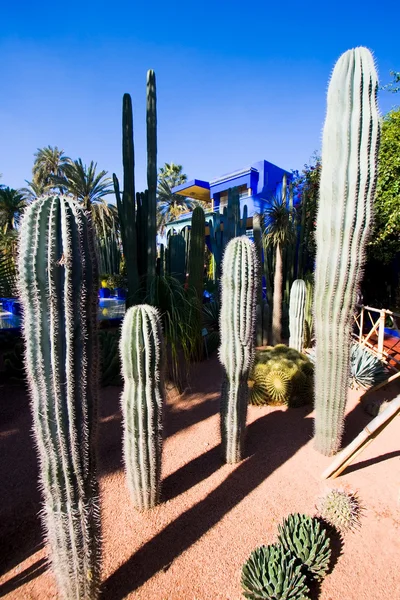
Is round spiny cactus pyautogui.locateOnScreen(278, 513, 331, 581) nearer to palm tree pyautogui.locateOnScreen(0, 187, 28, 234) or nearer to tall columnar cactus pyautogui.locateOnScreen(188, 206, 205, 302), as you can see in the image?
tall columnar cactus pyautogui.locateOnScreen(188, 206, 205, 302)

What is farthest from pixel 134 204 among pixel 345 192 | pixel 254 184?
pixel 254 184

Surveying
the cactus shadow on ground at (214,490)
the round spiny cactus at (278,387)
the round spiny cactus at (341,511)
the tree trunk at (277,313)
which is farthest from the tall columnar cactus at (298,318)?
the round spiny cactus at (341,511)

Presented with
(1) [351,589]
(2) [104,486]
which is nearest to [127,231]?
(2) [104,486]

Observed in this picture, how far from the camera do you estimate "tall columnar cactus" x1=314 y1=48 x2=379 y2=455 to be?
9.05 ft

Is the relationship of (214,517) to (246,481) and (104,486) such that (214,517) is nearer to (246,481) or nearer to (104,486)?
(246,481)

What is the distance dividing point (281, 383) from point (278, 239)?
405cm

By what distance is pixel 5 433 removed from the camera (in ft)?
12.4

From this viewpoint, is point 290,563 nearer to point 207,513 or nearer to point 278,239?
point 207,513

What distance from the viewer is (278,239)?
741cm

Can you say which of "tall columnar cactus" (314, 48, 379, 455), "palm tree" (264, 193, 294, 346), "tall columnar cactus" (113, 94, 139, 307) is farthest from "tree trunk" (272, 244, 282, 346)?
"tall columnar cactus" (314, 48, 379, 455)

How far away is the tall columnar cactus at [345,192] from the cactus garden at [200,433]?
1 cm

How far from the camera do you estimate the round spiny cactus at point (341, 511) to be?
2.40 metres

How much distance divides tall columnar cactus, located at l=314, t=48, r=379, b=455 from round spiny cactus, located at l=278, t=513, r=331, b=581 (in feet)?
4.48

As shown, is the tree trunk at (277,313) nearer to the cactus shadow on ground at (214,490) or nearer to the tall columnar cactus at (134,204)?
the cactus shadow on ground at (214,490)
